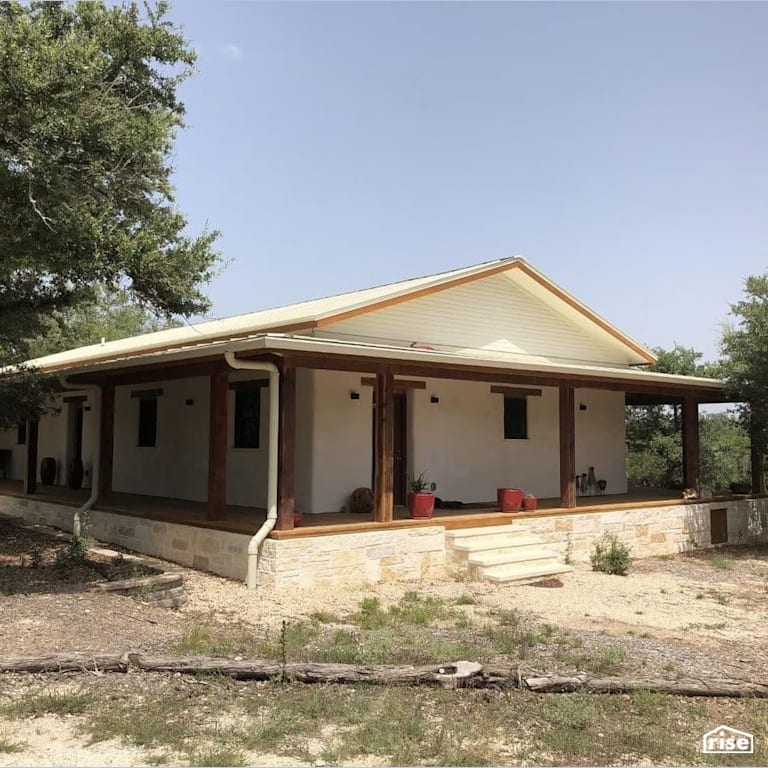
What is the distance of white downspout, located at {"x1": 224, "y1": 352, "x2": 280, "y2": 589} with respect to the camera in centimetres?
886

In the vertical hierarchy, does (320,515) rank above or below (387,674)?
above

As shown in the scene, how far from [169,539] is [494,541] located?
4777 mm

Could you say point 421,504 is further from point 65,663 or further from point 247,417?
point 65,663

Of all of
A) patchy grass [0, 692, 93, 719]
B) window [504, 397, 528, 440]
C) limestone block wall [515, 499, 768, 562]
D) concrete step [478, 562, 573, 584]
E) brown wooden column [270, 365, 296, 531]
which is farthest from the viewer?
window [504, 397, 528, 440]

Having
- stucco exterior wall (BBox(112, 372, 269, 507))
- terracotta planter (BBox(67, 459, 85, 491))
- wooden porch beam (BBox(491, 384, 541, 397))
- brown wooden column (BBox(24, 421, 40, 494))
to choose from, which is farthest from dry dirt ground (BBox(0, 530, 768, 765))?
terracotta planter (BBox(67, 459, 85, 491))

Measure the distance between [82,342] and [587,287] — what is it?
25243 millimetres

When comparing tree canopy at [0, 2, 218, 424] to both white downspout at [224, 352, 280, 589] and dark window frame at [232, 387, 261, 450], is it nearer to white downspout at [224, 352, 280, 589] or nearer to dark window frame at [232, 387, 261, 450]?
white downspout at [224, 352, 280, 589]

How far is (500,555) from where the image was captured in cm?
1041

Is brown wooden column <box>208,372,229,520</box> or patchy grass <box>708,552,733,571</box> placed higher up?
brown wooden column <box>208,372,229,520</box>

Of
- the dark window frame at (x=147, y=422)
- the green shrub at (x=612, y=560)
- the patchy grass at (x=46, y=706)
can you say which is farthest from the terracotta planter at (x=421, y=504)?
the dark window frame at (x=147, y=422)

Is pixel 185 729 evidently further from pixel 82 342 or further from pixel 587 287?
pixel 82 342

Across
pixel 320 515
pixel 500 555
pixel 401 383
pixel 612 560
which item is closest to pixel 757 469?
pixel 612 560

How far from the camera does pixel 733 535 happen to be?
1502cm

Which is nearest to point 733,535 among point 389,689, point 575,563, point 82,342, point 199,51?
point 575,563
